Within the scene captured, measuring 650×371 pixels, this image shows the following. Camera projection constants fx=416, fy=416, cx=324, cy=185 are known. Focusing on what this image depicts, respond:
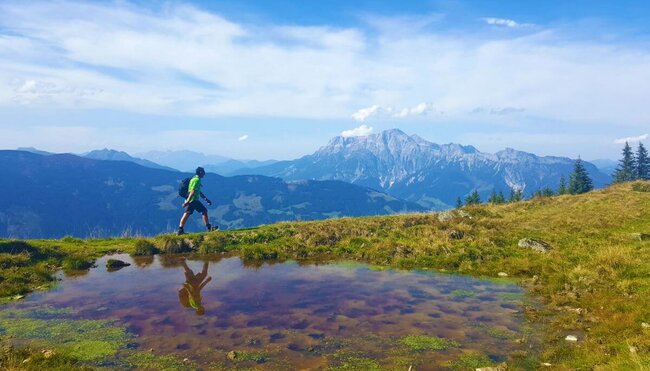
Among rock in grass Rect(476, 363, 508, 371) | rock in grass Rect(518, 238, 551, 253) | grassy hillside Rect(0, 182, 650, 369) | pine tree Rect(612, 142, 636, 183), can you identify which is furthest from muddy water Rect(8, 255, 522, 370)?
pine tree Rect(612, 142, 636, 183)

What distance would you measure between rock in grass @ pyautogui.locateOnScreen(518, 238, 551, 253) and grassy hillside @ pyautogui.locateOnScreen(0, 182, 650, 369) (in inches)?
11.8

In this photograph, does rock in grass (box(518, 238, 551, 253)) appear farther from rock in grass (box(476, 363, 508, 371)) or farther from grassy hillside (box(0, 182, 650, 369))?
rock in grass (box(476, 363, 508, 371))

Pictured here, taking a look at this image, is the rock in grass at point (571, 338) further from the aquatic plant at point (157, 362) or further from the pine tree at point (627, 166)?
the pine tree at point (627, 166)

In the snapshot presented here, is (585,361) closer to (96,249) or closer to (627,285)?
(627,285)

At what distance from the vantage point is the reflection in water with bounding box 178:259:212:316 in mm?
13492

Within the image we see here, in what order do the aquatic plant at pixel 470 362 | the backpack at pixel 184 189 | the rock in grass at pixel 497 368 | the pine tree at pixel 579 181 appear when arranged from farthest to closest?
the pine tree at pixel 579 181
the backpack at pixel 184 189
the aquatic plant at pixel 470 362
the rock in grass at pixel 497 368

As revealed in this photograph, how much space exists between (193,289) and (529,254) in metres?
15.3

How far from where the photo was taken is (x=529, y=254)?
19.8m

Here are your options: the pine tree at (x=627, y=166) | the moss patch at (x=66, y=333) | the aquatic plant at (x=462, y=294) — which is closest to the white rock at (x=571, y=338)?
the aquatic plant at (x=462, y=294)

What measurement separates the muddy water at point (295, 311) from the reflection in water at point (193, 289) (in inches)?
1.4

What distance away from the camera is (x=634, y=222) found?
26703mm

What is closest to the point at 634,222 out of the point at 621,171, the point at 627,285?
the point at 627,285

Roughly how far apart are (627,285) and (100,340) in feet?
52.9

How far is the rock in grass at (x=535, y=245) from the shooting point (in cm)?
2030
